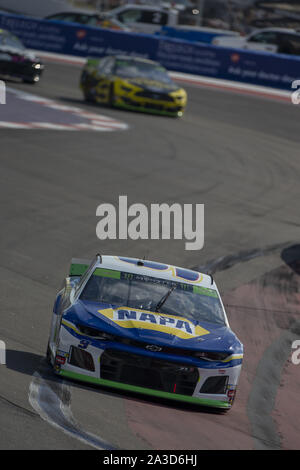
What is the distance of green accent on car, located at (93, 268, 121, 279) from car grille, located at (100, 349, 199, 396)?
1240 millimetres

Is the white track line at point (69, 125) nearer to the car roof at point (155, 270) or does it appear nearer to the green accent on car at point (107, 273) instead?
the car roof at point (155, 270)

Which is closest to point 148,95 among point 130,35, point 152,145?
point 152,145

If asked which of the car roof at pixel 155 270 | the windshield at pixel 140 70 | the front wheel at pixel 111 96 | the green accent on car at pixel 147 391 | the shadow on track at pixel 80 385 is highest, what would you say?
the car roof at pixel 155 270

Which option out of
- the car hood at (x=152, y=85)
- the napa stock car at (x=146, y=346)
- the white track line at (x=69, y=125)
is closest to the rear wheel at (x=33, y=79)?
the white track line at (x=69, y=125)

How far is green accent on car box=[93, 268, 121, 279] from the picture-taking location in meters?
8.20

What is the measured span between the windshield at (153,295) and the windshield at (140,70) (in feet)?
58.1

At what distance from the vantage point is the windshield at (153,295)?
7840 millimetres

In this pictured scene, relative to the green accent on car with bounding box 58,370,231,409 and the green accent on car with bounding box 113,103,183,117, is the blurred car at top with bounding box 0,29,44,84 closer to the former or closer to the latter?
the green accent on car with bounding box 113,103,183,117

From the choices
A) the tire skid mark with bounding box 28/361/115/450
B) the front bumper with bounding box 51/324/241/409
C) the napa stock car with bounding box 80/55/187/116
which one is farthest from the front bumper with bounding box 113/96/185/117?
the front bumper with bounding box 51/324/241/409

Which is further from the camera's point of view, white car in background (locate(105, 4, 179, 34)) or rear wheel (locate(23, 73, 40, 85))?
white car in background (locate(105, 4, 179, 34))
